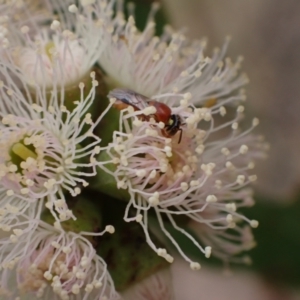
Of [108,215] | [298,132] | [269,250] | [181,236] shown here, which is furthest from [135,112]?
[298,132]

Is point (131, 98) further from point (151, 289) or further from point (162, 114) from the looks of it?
point (151, 289)

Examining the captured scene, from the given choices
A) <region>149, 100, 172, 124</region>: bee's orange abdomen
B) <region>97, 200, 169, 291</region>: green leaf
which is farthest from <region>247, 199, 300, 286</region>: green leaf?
<region>149, 100, 172, 124</region>: bee's orange abdomen

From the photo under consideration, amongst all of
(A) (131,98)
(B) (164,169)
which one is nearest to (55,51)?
(A) (131,98)

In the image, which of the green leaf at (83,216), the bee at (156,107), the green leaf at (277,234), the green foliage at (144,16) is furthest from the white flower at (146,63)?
the green leaf at (277,234)

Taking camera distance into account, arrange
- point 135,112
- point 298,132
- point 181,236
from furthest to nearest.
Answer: point 298,132 → point 181,236 → point 135,112

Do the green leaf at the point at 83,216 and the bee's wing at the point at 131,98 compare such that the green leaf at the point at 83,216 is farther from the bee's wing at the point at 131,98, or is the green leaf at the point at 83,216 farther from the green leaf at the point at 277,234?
the green leaf at the point at 277,234

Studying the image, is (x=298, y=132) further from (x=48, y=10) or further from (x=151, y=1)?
(x=48, y=10)

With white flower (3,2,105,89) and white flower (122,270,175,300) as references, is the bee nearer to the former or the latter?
white flower (3,2,105,89)
